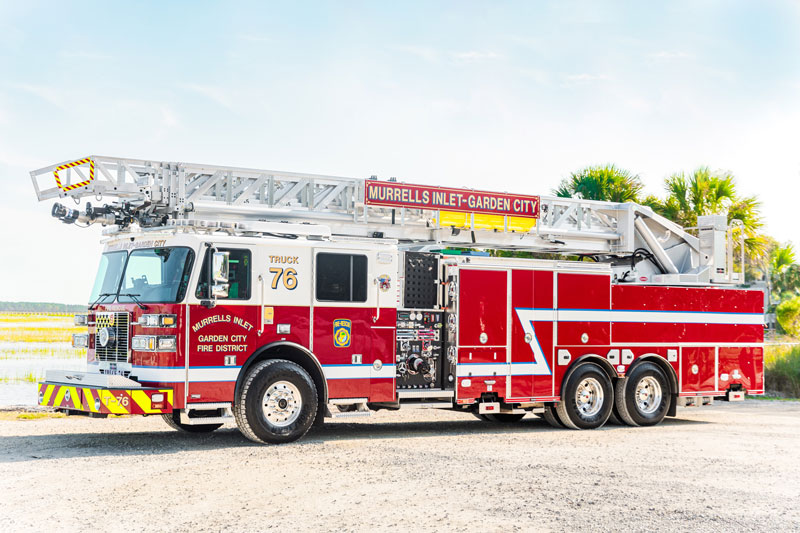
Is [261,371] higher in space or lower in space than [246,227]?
lower

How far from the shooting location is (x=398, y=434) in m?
13.1

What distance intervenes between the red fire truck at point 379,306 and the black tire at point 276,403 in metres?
0.02

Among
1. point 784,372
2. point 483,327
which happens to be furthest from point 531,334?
point 784,372

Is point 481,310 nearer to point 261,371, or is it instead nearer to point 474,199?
point 474,199

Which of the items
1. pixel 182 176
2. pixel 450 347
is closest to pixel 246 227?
pixel 182 176

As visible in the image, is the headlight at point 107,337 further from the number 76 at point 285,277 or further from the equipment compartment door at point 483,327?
the equipment compartment door at point 483,327

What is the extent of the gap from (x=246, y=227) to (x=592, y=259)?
790 centimetres

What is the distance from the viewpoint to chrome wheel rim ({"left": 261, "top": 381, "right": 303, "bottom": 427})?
1146cm

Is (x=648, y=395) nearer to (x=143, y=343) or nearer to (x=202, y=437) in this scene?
(x=202, y=437)

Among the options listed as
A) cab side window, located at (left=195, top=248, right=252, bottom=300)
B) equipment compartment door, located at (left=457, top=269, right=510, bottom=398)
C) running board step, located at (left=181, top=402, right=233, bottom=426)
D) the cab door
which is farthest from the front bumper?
equipment compartment door, located at (left=457, top=269, right=510, bottom=398)

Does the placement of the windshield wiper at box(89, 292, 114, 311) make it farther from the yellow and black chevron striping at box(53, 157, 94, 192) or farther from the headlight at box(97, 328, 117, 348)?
the yellow and black chevron striping at box(53, 157, 94, 192)

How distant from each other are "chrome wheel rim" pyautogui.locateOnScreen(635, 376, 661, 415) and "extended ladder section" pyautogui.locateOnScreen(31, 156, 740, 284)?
2037mm

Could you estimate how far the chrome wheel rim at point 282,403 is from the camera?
11.5m

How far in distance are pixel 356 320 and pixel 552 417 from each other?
4.16 metres
